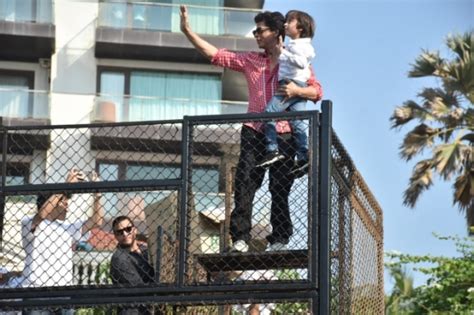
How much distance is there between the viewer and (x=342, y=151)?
10.1 m

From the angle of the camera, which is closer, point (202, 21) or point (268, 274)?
point (268, 274)

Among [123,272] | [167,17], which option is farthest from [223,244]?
[167,17]

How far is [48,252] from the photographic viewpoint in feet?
34.1

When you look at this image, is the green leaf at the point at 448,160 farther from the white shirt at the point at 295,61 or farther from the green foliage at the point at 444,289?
the white shirt at the point at 295,61

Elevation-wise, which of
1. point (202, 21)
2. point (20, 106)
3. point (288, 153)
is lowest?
point (288, 153)

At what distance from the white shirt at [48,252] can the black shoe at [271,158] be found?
1424 millimetres

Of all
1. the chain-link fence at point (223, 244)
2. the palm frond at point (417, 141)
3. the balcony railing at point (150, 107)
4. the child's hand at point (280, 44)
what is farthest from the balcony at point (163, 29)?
the chain-link fence at point (223, 244)

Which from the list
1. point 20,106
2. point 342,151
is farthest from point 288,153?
point 20,106

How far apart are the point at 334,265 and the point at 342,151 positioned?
829 mm

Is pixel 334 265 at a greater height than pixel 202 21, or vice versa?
pixel 202 21

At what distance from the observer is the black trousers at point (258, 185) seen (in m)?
9.98

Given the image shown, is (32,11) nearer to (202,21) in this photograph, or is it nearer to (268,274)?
(202,21)

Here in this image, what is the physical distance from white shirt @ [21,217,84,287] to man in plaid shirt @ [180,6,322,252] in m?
1.20

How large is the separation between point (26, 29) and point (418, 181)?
11.0 metres
